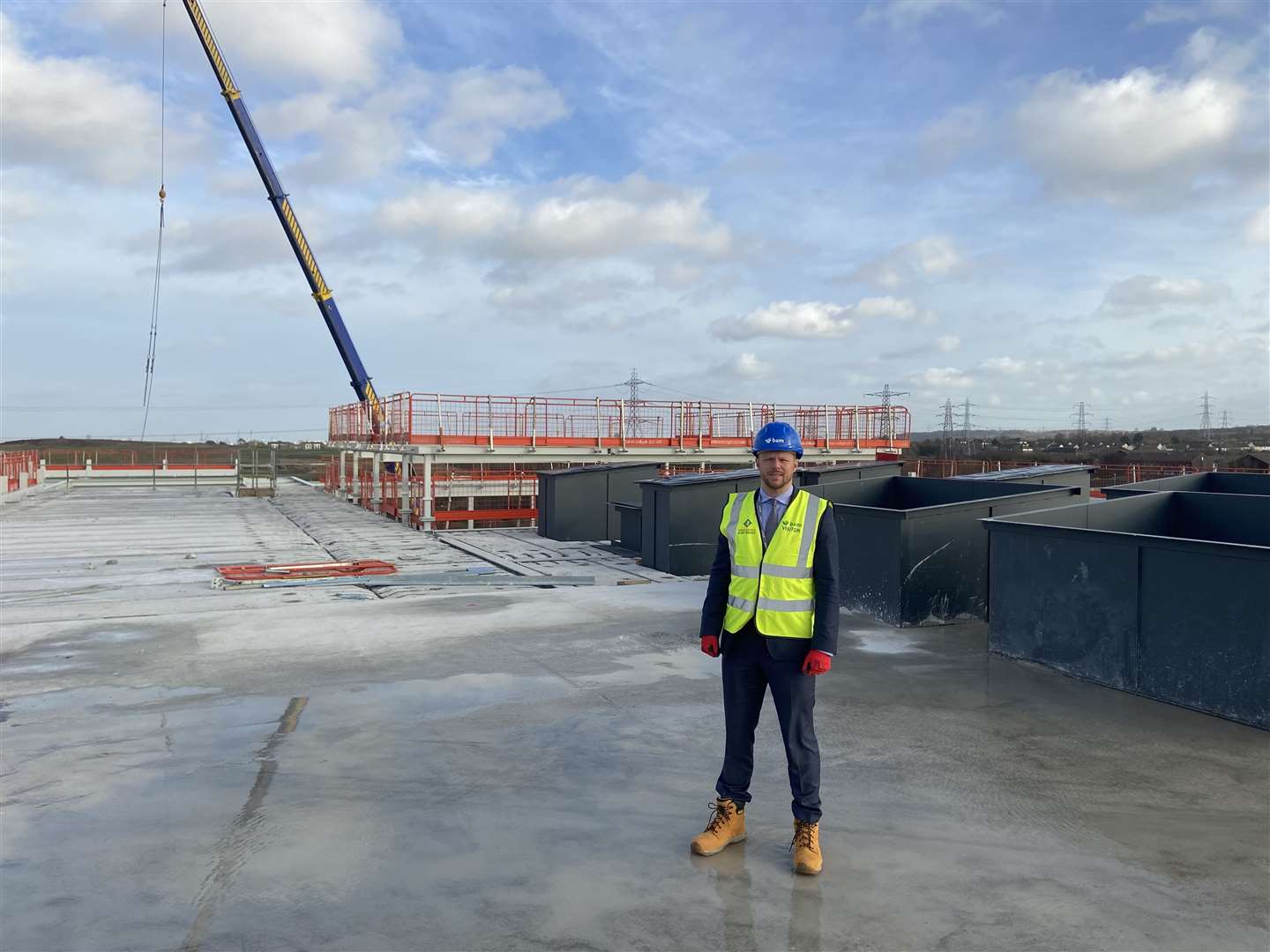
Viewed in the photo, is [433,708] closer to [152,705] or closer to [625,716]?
[625,716]

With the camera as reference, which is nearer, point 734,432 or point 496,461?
point 496,461

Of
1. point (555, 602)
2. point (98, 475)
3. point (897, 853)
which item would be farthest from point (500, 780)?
point (98, 475)

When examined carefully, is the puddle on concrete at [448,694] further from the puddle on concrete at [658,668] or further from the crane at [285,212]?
the crane at [285,212]

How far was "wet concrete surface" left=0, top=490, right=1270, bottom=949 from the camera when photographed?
3.40 metres

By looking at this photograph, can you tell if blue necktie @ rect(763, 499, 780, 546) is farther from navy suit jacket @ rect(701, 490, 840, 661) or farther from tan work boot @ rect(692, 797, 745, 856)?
tan work boot @ rect(692, 797, 745, 856)

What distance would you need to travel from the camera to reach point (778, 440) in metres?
4.00

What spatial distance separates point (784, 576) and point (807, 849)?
1153 mm

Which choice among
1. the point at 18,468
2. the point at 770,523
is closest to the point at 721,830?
the point at 770,523

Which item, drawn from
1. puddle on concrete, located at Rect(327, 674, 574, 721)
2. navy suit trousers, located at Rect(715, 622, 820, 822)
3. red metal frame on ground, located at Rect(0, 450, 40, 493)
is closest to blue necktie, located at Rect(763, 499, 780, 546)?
navy suit trousers, located at Rect(715, 622, 820, 822)

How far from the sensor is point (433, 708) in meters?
6.12

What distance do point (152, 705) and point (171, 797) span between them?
1950mm

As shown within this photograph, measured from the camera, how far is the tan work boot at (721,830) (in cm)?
390

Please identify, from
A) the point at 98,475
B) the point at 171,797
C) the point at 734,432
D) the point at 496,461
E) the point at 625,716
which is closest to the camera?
the point at 171,797

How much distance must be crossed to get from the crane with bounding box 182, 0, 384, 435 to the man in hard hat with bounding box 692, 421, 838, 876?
29.9 meters
